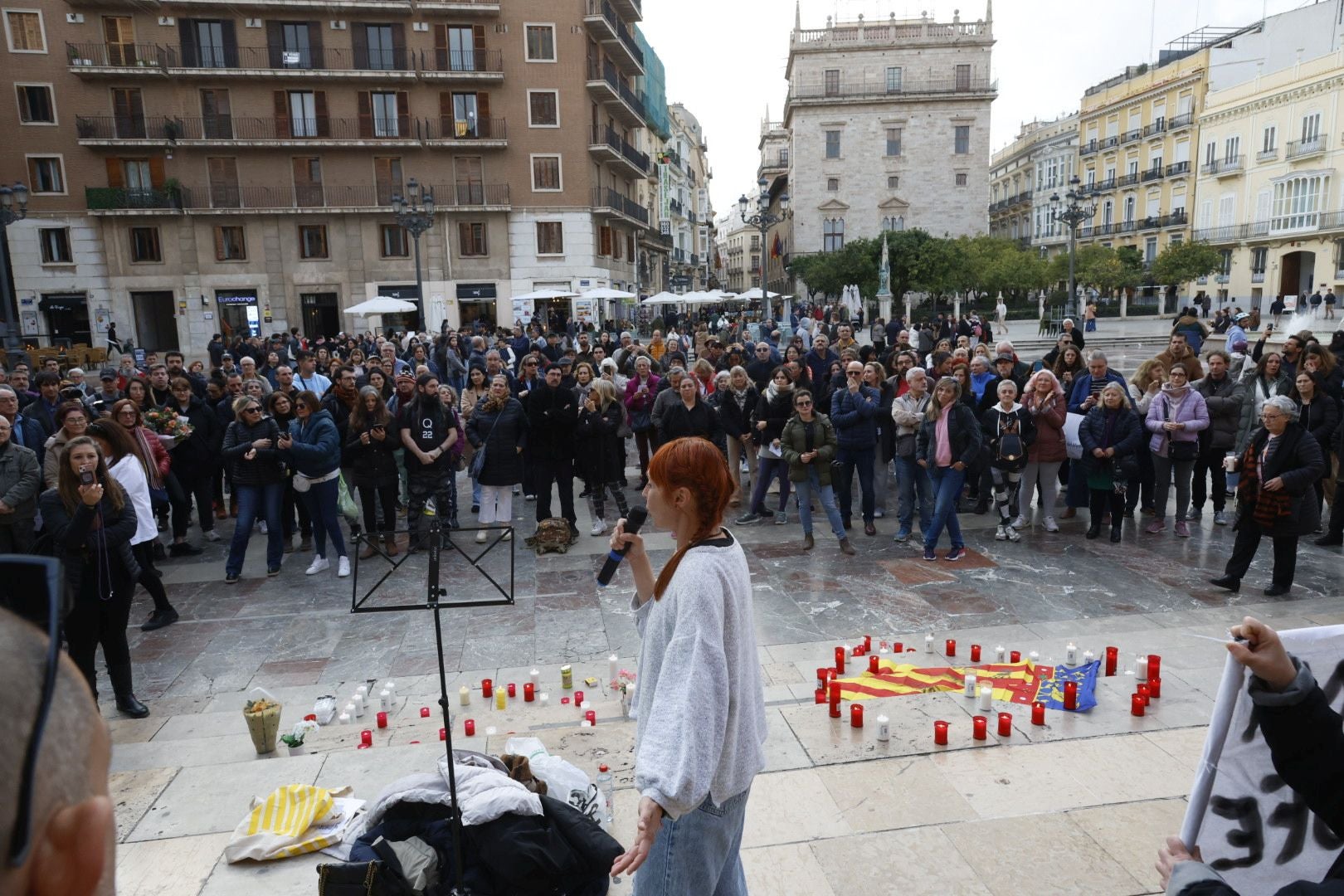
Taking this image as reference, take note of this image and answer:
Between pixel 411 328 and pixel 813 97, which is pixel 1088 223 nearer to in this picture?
pixel 813 97

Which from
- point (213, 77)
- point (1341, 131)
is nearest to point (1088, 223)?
point (1341, 131)

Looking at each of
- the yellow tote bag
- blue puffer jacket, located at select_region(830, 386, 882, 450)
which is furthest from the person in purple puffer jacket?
the yellow tote bag

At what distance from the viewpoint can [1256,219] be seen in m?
A: 45.0

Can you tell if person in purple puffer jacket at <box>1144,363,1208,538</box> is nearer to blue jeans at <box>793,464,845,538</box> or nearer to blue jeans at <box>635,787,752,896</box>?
blue jeans at <box>793,464,845,538</box>

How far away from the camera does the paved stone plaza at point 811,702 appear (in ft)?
11.6

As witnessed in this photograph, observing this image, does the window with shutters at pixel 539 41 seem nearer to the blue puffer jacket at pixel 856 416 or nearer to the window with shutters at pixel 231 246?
the window with shutters at pixel 231 246

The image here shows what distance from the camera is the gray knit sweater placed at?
221 cm

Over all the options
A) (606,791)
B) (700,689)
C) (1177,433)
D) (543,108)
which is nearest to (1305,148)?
(543,108)

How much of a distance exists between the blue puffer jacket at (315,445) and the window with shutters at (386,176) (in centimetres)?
2956

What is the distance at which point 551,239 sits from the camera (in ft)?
119

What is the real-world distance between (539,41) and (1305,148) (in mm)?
36346

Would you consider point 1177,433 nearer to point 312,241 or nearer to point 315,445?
point 315,445

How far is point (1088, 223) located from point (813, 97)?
69.4ft

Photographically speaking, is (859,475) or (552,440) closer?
(859,475)
